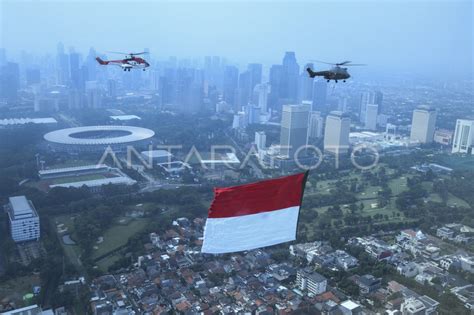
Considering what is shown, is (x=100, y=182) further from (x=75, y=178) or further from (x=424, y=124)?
(x=424, y=124)

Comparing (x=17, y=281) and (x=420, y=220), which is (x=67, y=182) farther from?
(x=420, y=220)

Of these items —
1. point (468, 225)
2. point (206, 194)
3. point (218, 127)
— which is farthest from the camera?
point (218, 127)

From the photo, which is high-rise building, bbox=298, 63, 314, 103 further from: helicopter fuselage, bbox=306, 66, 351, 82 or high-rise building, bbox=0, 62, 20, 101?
helicopter fuselage, bbox=306, 66, 351, 82

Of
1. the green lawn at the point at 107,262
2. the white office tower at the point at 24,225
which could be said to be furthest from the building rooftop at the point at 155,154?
the green lawn at the point at 107,262

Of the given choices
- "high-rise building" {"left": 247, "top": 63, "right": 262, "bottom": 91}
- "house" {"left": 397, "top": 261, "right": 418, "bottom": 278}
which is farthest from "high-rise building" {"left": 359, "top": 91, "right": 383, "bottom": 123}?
"house" {"left": 397, "top": 261, "right": 418, "bottom": 278}

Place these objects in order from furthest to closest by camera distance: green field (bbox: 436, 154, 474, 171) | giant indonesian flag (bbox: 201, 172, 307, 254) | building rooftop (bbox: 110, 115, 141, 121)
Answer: building rooftop (bbox: 110, 115, 141, 121)
green field (bbox: 436, 154, 474, 171)
giant indonesian flag (bbox: 201, 172, 307, 254)

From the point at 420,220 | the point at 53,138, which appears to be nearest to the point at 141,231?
the point at 420,220

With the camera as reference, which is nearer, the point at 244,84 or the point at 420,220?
the point at 420,220

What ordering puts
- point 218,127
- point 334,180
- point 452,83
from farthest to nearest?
→ 1. point 452,83
2. point 218,127
3. point 334,180
